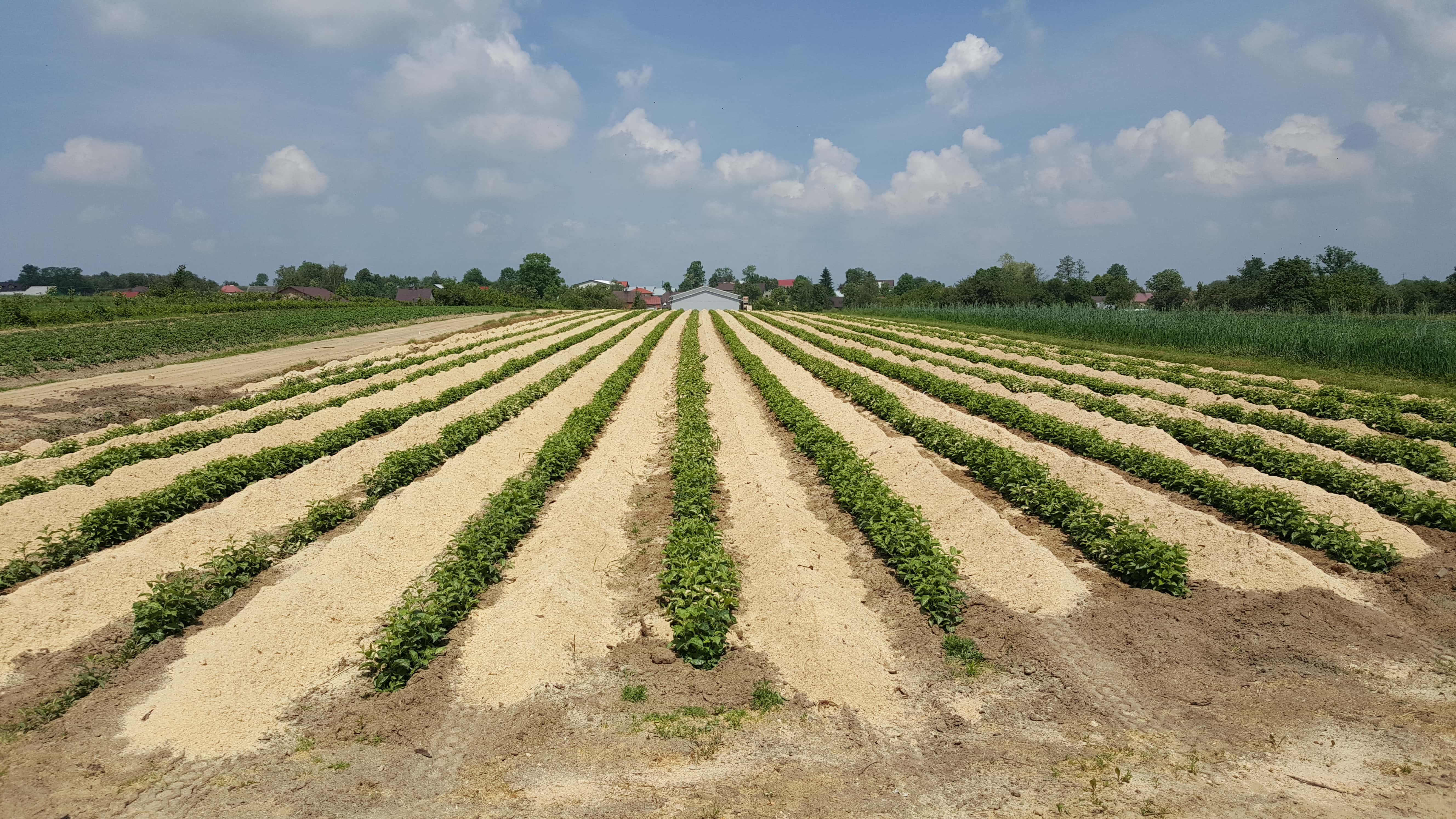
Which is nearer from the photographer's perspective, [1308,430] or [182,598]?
[182,598]

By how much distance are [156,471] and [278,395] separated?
27.2 feet

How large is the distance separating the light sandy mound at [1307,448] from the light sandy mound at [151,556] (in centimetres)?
1367

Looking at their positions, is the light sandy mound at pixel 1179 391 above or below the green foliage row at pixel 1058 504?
above

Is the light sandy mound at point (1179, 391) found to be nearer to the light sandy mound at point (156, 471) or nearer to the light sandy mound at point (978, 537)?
the light sandy mound at point (978, 537)

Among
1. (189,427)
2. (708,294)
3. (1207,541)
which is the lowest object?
(1207,541)

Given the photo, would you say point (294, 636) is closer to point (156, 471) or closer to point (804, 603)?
point (804, 603)

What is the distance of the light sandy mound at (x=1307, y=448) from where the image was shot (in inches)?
431

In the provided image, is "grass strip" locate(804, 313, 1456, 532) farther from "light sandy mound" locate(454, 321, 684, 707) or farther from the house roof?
→ the house roof

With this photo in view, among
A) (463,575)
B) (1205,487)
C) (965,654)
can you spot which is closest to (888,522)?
(965,654)

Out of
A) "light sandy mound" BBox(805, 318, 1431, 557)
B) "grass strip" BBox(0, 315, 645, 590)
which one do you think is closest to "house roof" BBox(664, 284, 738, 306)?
"light sandy mound" BBox(805, 318, 1431, 557)

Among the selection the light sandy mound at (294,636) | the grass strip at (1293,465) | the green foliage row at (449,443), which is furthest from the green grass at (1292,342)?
the light sandy mound at (294,636)

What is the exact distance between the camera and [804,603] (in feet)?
24.0

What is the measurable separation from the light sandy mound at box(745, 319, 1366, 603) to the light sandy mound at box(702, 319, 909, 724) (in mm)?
3847

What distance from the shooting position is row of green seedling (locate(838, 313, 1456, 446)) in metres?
14.1
